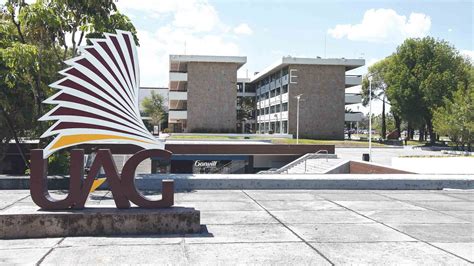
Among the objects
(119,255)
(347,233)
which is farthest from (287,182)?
(119,255)

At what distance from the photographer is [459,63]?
65.7 m

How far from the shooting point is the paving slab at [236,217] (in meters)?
9.76

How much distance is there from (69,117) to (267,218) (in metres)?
4.85

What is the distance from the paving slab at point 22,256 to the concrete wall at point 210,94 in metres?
60.8

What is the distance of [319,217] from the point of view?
34.0ft

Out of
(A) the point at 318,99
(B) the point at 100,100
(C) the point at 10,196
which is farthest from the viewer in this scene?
(A) the point at 318,99

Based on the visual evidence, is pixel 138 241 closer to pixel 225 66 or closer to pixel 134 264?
pixel 134 264

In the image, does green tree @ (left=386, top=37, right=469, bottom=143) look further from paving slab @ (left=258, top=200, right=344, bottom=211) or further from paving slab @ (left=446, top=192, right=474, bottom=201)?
paving slab @ (left=258, top=200, right=344, bottom=211)

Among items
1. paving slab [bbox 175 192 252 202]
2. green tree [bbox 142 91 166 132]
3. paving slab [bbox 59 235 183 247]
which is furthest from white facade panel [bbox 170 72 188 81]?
paving slab [bbox 59 235 183 247]

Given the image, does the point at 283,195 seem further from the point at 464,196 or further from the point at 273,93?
the point at 273,93

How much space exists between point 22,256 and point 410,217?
8159 mm

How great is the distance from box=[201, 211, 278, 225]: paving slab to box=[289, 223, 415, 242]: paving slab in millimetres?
815

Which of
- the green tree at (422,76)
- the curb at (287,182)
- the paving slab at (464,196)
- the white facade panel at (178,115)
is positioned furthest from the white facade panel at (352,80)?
the paving slab at (464,196)

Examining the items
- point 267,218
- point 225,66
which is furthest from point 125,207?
point 225,66
